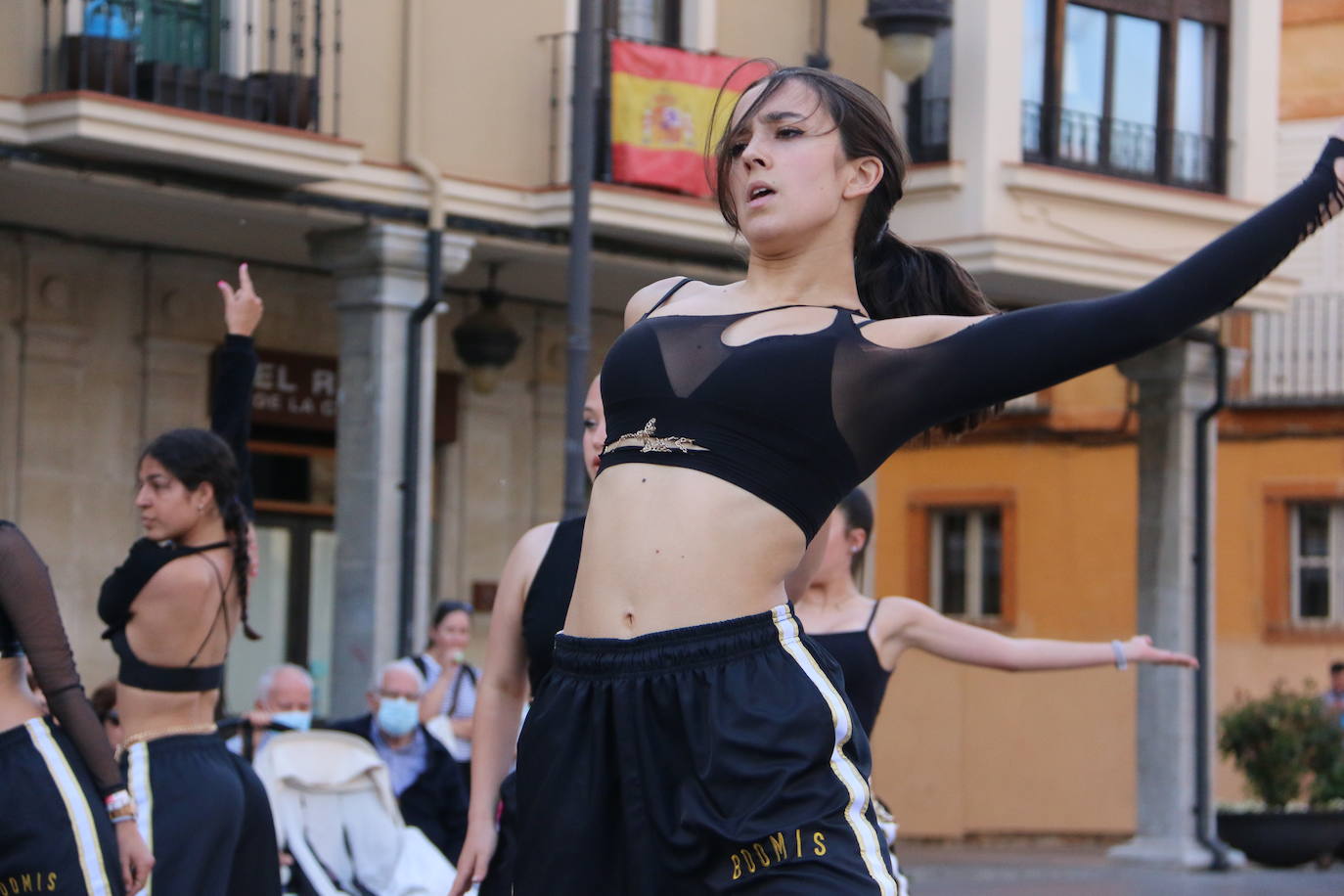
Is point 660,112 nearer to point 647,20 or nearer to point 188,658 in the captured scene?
point 647,20

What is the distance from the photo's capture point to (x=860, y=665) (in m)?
7.55

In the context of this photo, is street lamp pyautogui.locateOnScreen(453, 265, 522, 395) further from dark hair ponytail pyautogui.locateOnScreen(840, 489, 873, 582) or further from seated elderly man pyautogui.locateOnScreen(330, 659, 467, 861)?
dark hair ponytail pyautogui.locateOnScreen(840, 489, 873, 582)

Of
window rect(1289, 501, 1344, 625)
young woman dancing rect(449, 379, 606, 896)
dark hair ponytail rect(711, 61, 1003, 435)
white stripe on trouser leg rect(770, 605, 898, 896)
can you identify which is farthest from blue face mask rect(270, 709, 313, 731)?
window rect(1289, 501, 1344, 625)

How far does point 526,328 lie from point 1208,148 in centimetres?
610

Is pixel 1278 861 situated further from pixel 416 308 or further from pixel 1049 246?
pixel 416 308

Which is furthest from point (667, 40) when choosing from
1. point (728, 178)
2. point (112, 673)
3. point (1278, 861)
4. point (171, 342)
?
point (728, 178)

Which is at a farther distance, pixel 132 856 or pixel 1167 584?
pixel 1167 584

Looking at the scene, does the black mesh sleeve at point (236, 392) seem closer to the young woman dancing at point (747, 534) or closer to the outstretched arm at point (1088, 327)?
the young woman dancing at point (747, 534)

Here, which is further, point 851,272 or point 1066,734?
point 1066,734

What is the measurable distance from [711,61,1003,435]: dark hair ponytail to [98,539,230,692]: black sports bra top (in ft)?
10.2

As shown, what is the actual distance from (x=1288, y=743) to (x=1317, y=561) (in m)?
6.53

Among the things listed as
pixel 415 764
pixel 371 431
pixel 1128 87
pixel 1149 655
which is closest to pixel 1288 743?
pixel 1128 87

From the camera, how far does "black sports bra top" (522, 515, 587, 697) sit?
569 cm

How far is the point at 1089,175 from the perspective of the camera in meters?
19.1
